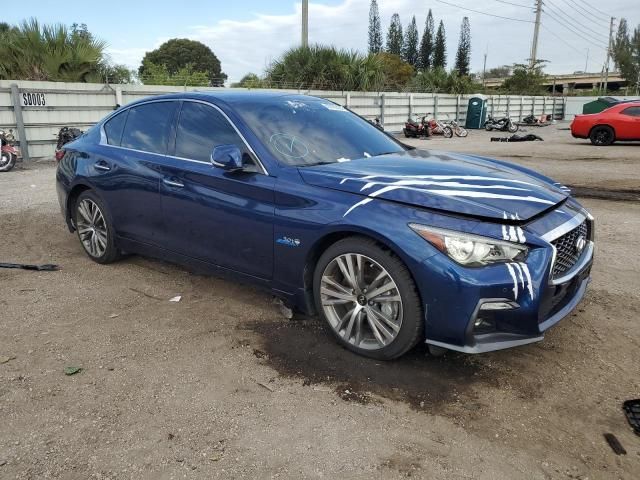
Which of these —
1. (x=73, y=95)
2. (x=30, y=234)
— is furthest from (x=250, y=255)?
(x=73, y=95)

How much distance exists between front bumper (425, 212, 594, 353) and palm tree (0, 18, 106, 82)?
15359 millimetres

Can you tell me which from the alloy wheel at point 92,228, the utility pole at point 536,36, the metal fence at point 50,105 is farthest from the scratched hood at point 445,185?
the utility pole at point 536,36

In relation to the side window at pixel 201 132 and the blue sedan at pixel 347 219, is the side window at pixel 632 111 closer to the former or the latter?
the blue sedan at pixel 347 219

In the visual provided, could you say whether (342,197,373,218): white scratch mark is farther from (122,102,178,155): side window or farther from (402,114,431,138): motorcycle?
(402,114,431,138): motorcycle

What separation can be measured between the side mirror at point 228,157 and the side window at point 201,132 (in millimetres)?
145

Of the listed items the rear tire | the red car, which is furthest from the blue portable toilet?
the rear tire

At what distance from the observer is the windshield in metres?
3.80

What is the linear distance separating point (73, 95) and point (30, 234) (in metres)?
9.13

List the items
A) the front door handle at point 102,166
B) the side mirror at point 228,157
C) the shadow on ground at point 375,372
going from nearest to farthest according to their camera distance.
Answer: the shadow on ground at point 375,372 → the side mirror at point 228,157 → the front door handle at point 102,166

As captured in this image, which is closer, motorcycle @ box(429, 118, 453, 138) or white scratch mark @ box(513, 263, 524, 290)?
white scratch mark @ box(513, 263, 524, 290)

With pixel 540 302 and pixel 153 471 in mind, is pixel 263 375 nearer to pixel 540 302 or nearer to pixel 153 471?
pixel 153 471

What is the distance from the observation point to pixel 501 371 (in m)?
3.22

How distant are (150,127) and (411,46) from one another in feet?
294

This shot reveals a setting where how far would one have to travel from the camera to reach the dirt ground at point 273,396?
2.45m
